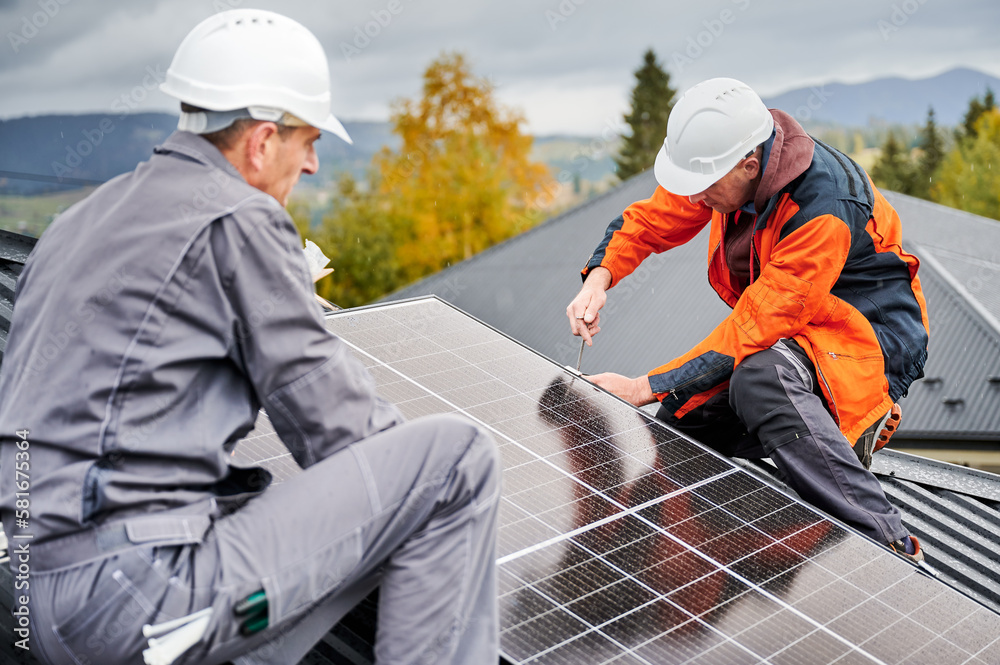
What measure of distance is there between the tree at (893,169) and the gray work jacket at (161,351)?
9450 cm

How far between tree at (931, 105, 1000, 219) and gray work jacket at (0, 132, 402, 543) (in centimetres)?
9184

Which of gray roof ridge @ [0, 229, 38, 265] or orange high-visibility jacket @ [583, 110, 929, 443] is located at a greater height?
orange high-visibility jacket @ [583, 110, 929, 443]

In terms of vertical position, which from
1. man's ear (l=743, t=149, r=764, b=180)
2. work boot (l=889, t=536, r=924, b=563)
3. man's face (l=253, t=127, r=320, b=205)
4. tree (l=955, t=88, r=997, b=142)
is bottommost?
tree (l=955, t=88, r=997, b=142)

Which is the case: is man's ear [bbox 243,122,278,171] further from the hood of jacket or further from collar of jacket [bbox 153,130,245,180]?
the hood of jacket

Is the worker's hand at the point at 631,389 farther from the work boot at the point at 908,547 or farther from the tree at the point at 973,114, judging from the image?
the tree at the point at 973,114

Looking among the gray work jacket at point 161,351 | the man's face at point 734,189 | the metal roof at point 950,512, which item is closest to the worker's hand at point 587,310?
the man's face at point 734,189

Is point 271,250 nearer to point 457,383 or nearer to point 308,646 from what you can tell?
point 308,646

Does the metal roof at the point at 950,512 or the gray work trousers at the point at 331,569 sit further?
the metal roof at the point at 950,512

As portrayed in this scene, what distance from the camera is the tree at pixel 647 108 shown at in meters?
84.8

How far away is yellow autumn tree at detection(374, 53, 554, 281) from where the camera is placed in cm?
6731

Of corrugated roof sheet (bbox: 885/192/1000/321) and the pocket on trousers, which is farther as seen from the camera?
corrugated roof sheet (bbox: 885/192/1000/321)

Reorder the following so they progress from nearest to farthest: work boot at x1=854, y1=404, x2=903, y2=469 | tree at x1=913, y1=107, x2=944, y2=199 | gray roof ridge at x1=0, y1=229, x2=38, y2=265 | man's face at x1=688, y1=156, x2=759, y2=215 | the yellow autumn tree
A: man's face at x1=688, y1=156, x2=759, y2=215 → work boot at x1=854, y1=404, x2=903, y2=469 → gray roof ridge at x1=0, y1=229, x2=38, y2=265 → the yellow autumn tree → tree at x1=913, y1=107, x2=944, y2=199

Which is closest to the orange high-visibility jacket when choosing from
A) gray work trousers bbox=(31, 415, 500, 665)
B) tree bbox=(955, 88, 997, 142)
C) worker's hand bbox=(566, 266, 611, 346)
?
worker's hand bbox=(566, 266, 611, 346)

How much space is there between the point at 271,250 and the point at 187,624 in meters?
1.10
